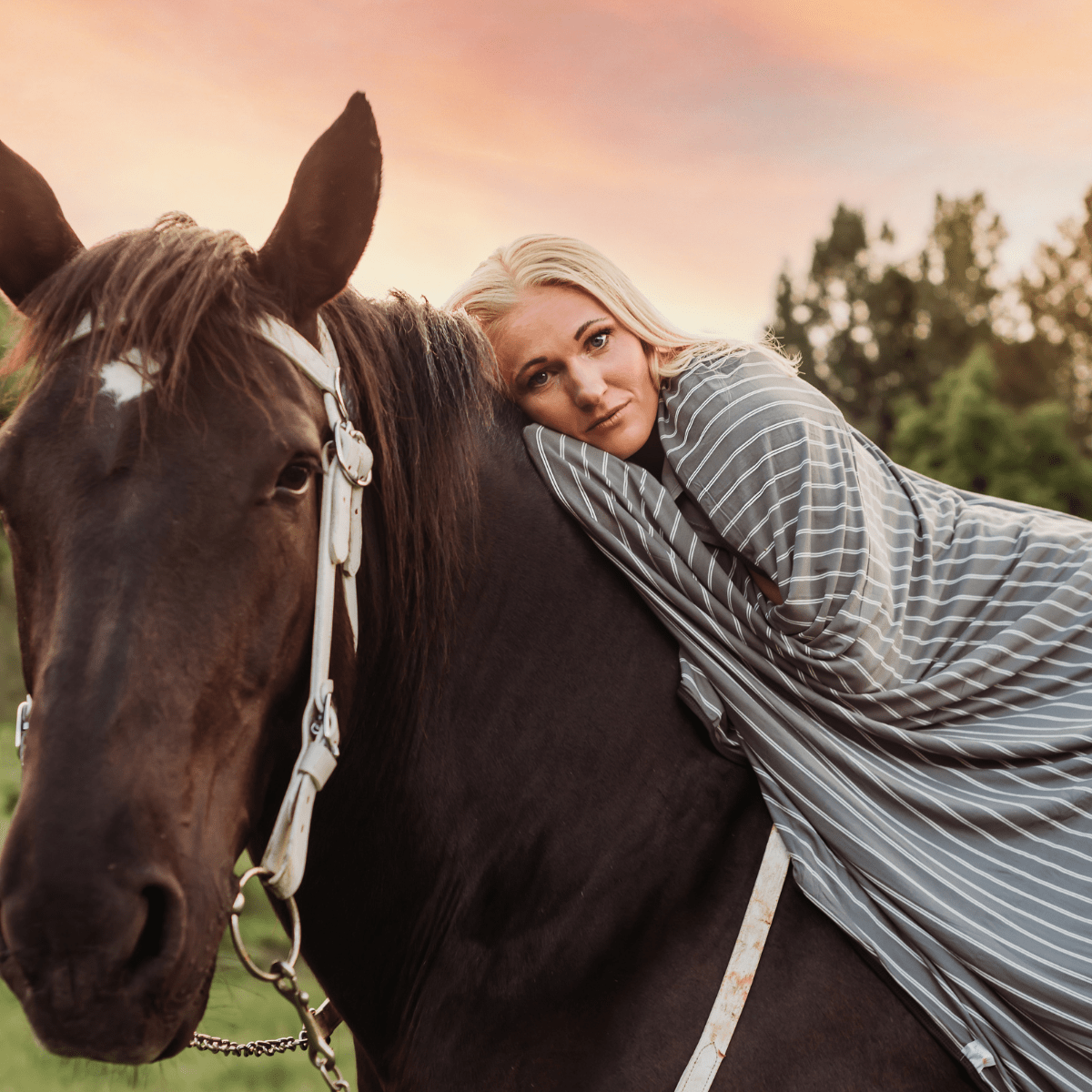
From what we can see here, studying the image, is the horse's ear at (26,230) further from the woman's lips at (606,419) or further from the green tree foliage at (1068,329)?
the green tree foliage at (1068,329)

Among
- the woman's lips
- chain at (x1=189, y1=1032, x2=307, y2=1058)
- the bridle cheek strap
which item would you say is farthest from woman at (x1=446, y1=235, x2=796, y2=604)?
chain at (x1=189, y1=1032, x2=307, y2=1058)

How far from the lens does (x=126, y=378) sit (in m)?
1.51

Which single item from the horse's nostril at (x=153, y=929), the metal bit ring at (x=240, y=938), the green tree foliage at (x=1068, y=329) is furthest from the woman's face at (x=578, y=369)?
the green tree foliage at (x=1068, y=329)

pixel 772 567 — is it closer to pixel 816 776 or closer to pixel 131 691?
pixel 816 776

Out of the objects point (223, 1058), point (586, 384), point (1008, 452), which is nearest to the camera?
point (586, 384)

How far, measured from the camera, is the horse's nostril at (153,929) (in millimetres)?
1313

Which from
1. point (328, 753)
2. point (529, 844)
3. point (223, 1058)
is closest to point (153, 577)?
point (328, 753)

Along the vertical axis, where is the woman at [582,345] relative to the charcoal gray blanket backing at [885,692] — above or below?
above

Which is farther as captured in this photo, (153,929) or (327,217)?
(327,217)

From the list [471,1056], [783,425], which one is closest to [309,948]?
[471,1056]

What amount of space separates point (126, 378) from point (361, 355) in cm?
52

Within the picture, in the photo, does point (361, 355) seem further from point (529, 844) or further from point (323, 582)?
point (529, 844)

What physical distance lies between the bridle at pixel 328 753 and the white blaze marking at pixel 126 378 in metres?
0.12

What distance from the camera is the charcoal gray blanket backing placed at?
1670 mm
